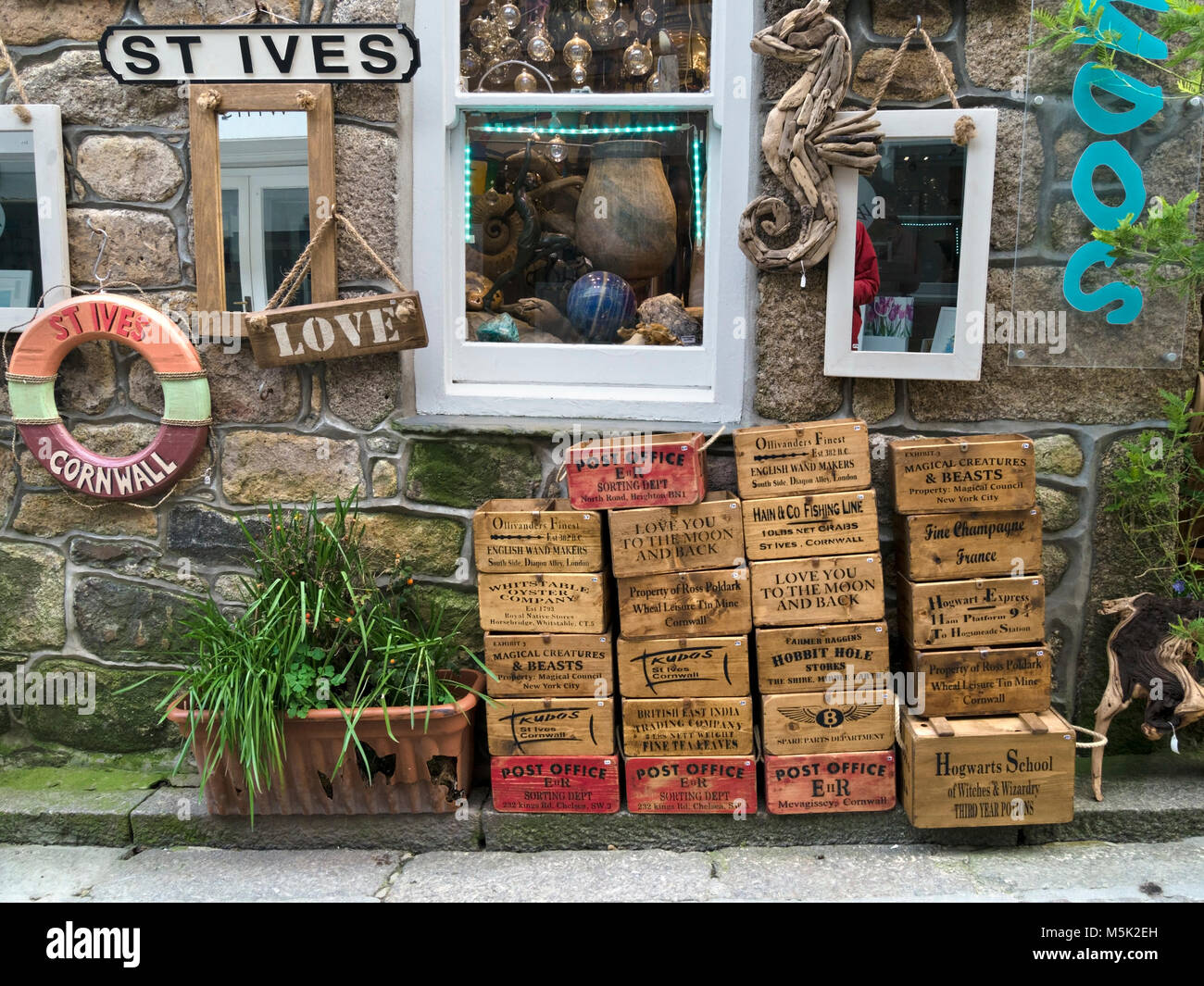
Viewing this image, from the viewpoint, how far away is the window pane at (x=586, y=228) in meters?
3.37

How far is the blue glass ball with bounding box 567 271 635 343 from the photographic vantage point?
3.39 meters

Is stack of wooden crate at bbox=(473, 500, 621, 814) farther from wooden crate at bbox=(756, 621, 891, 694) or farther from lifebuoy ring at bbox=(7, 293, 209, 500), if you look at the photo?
lifebuoy ring at bbox=(7, 293, 209, 500)

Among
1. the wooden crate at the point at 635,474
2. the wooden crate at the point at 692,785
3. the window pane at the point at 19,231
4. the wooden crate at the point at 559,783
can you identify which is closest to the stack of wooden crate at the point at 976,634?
the wooden crate at the point at 692,785

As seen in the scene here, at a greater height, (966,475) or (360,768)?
(966,475)

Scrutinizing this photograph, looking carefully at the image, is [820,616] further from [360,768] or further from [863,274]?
[360,768]

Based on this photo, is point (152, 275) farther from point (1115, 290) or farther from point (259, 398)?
point (1115, 290)

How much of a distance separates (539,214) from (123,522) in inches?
69.7

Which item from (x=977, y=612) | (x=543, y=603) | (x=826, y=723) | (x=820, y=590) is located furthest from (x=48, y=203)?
(x=977, y=612)

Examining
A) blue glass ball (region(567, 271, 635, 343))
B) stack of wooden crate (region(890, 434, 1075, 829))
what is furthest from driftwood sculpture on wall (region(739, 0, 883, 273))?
stack of wooden crate (region(890, 434, 1075, 829))

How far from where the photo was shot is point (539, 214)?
11.4 ft

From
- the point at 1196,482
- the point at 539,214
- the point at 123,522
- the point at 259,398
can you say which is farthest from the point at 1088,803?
the point at 123,522

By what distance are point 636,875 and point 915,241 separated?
2.08m

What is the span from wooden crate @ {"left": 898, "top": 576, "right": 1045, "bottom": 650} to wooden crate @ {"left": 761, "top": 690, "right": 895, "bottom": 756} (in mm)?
234

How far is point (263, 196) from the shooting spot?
327cm
